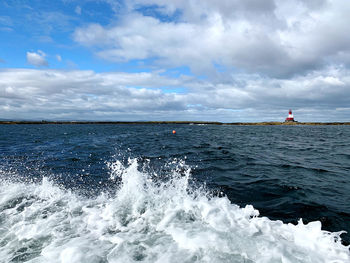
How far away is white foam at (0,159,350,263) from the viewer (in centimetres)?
455

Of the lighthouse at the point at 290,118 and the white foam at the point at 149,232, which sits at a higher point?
the lighthouse at the point at 290,118

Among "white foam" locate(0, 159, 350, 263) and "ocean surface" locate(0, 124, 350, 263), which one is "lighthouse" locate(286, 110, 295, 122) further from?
"white foam" locate(0, 159, 350, 263)

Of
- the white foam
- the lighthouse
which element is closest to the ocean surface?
the white foam

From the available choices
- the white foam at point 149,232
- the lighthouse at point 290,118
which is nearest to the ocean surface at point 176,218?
the white foam at point 149,232

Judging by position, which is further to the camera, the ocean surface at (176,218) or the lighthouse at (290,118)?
the lighthouse at (290,118)

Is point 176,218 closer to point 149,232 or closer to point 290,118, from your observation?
point 149,232

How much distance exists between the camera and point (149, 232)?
5.59 metres

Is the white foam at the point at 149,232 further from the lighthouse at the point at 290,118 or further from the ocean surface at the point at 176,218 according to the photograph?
the lighthouse at the point at 290,118

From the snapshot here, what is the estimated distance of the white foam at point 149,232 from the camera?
455 cm

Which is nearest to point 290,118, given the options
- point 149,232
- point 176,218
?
point 176,218

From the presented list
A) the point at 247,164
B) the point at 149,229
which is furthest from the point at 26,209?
the point at 247,164

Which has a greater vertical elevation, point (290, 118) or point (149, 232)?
point (290, 118)

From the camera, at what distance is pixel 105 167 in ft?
44.4

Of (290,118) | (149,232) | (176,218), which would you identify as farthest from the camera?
(290,118)
